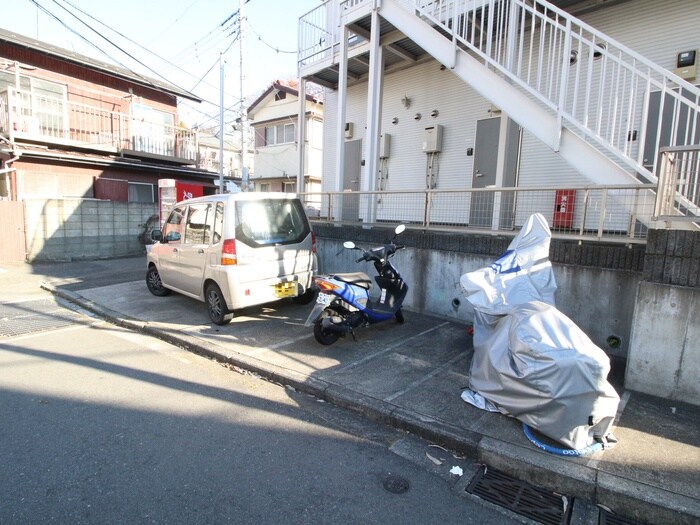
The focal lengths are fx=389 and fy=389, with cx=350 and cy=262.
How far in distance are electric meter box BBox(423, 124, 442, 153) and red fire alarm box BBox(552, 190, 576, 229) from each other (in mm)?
3571

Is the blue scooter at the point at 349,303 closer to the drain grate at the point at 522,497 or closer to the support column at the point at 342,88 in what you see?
the drain grate at the point at 522,497

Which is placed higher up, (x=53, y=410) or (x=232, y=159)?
(x=232, y=159)

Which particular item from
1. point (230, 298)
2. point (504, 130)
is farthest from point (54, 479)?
point (504, 130)

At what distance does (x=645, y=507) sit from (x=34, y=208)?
13.9 m


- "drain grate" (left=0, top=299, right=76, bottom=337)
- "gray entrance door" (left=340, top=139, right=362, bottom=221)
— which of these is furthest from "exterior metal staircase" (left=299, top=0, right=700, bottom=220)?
"drain grate" (left=0, top=299, right=76, bottom=337)

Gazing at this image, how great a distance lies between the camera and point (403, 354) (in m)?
4.44

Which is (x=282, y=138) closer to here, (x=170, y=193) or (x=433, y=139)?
(x=170, y=193)

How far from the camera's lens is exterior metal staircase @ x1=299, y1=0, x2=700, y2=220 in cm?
418

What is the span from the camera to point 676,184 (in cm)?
346

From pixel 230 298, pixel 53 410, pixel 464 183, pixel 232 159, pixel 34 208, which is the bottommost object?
pixel 53 410

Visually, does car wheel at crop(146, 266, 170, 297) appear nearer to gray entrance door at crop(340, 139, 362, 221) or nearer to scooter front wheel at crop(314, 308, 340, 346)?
scooter front wheel at crop(314, 308, 340, 346)

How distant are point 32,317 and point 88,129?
9.89 m

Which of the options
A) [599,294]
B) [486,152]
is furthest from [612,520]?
[486,152]

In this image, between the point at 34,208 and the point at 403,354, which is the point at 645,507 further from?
the point at 34,208
